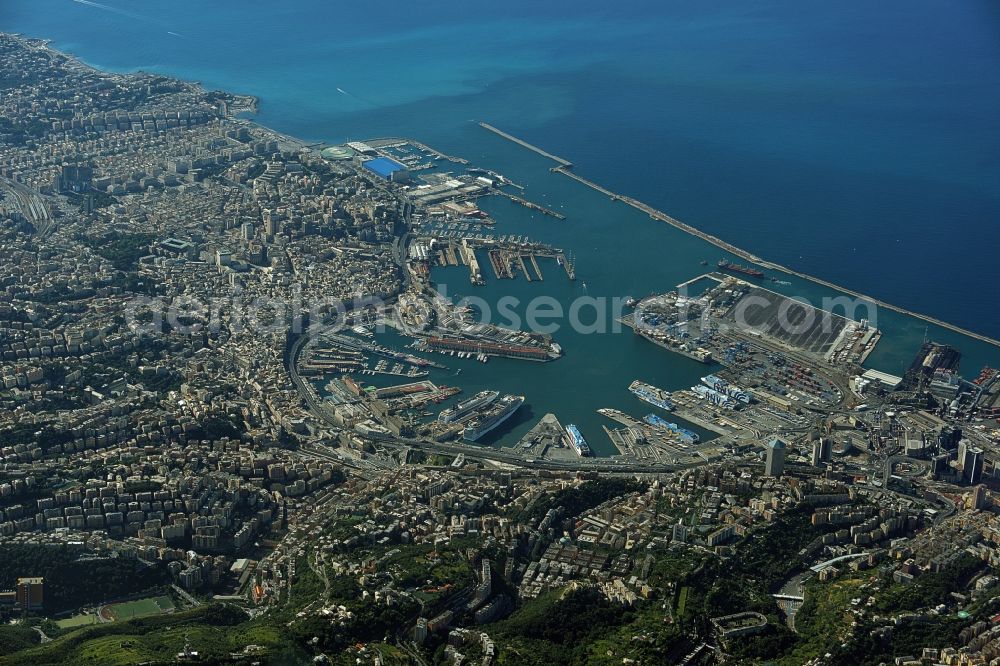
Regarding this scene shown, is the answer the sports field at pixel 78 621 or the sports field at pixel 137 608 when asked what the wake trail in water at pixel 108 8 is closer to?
the sports field at pixel 137 608

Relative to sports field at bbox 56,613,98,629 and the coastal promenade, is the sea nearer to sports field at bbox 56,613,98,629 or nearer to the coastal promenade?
the coastal promenade

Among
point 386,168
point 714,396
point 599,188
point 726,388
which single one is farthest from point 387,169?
point 714,396

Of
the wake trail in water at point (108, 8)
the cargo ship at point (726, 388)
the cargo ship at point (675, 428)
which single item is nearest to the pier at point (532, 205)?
the cargo ship at point (726, 388)

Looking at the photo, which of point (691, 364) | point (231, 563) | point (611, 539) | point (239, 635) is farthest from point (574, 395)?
point (239, 635)

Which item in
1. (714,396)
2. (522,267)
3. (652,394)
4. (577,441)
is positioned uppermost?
(522,267)

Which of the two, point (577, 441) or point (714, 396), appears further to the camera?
point (714, 396)

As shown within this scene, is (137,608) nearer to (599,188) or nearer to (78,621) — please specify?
(78,621)

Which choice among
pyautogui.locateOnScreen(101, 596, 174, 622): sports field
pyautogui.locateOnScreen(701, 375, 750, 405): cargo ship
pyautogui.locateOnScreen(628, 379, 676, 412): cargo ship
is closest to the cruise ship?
pyautogui.locateOnScreen(628, 379, 676, 412): cargo ship

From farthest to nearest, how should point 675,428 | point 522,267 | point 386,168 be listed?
point 386,168
point 522,267
point 675,428
